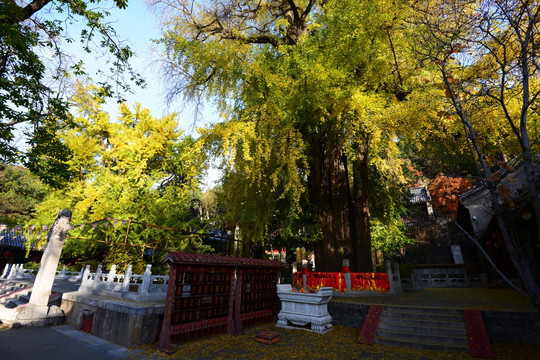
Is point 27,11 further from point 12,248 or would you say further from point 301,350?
point 12,248

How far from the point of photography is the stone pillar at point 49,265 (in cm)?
816

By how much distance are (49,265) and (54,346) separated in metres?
3.48

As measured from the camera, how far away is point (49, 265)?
27.7 ft

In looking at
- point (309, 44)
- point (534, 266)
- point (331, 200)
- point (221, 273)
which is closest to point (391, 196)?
point (331, 200)

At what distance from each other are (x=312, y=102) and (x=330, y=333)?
282 inches

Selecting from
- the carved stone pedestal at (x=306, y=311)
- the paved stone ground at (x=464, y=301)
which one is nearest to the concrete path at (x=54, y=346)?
the carved stone pedestal at (x=306, y=311)

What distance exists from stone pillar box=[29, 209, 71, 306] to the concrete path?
103cm

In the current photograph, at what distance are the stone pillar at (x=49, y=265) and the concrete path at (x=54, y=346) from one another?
103 cm

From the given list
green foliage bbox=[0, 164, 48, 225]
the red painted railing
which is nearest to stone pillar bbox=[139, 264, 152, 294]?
the red painted railing

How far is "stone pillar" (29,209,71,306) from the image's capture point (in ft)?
26.8

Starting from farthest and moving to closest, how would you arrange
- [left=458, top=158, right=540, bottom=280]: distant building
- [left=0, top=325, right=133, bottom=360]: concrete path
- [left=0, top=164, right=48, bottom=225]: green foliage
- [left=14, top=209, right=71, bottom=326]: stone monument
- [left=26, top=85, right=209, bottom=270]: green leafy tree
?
1. [left=0, top=164, right=48, bottom=225]: green foliage
2. [left=26, top=85, right=209, bottom=270]: green leafy tree
3. [left=14, top=209, right=71, bottom=326]: stone monument
4. [left=458, top=158, right=540, bottom=280]: distant building
5. [left=0, top=325, right=133, bottom=360]: concrete path

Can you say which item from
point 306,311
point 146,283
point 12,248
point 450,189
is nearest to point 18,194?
point 12,248

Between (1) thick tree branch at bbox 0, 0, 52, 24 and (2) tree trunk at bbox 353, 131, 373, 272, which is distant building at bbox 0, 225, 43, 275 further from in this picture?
(2) tree trunk at bbox 353, 131, 373, 272

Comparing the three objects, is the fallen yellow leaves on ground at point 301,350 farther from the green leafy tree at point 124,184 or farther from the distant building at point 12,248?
the distant building at point 12,248
